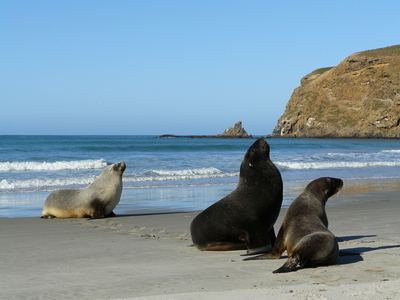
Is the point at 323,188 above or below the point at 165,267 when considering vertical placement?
above

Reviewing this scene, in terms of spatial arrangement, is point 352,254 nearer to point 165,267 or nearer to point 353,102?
point 165,267

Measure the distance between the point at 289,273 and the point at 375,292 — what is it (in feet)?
3.03

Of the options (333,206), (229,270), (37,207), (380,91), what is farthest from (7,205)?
(380,91)

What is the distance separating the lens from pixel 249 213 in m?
5.85

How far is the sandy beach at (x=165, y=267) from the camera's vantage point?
394cm

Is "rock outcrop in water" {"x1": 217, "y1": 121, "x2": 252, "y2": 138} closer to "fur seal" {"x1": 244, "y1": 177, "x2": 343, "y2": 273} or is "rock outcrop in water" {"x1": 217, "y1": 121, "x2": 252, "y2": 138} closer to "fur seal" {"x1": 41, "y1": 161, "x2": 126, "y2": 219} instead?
"fur seal" {"x1": 41, "y1": 161, "x2": 126, "y2": 219}

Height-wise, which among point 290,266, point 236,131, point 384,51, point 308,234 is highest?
point 384,51

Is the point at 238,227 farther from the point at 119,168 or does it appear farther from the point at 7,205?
the point at 7,205

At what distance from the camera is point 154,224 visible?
8.81 metres

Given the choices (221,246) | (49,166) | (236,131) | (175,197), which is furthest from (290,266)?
(236,131)

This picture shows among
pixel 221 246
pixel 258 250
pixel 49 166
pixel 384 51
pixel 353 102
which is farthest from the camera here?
pixel 384 51

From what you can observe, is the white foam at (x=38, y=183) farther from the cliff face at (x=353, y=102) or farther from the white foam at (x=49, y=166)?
the cliff face at (x=353, y=102)

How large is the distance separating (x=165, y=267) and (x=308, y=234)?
4.71 feet

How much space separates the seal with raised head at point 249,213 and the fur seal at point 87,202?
14.1ft
